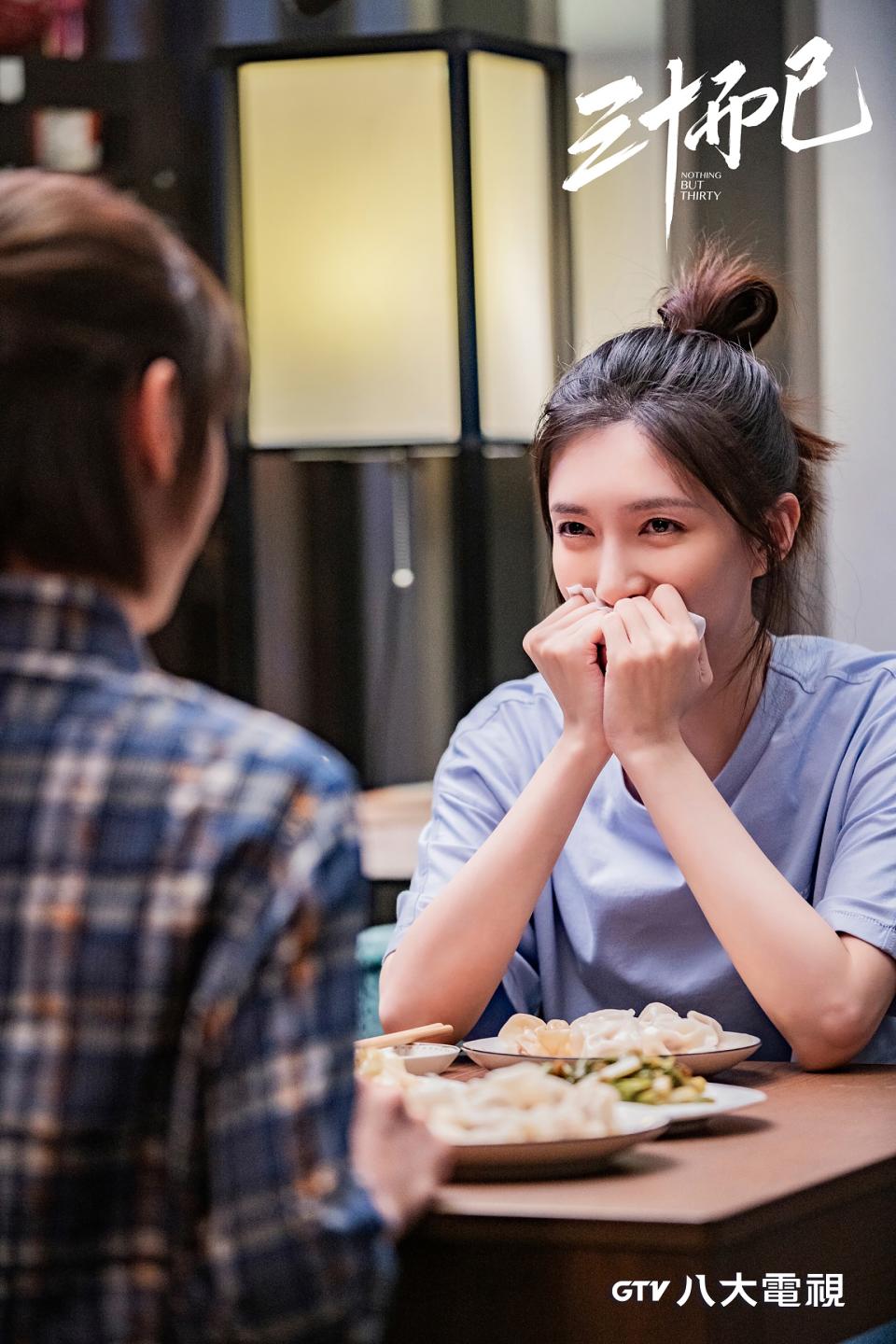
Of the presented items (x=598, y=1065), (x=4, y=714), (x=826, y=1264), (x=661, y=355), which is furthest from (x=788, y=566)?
(x=4, y=714)

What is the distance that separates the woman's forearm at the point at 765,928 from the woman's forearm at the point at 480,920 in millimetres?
121

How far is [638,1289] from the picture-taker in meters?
1.00

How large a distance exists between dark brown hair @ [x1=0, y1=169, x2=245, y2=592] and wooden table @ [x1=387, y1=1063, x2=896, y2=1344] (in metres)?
0.49

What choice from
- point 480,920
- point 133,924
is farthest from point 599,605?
point 133,924

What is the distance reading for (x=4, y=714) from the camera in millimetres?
806

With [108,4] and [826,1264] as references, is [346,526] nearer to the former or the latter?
[108,4]

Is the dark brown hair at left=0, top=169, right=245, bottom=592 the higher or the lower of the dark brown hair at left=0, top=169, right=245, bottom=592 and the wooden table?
the higher

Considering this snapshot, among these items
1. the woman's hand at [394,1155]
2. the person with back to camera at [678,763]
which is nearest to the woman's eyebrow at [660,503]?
the person with back to camera at [678,763]

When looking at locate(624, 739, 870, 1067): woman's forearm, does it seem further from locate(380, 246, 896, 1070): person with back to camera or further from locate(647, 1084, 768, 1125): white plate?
locate(647, 1084, 768, 1125): white plate

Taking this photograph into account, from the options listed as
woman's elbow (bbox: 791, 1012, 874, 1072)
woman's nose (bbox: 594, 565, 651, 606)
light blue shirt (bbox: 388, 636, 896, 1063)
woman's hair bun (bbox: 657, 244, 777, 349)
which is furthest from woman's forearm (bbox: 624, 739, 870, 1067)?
woman's hair bun (bbox: 657, 244, 777, 349)

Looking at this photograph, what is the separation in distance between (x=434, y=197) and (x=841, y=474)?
2.76 ft

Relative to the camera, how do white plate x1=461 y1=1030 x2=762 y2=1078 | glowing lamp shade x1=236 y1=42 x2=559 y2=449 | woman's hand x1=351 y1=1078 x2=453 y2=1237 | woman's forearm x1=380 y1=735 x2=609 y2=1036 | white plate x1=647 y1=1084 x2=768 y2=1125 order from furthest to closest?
glowing lamp shade x1=236 y1=42 x2=559 y2=449 < woman's forearm x1=380 y1=735 x2=609 y2=1036 < white plate x1=461 y1=1030 x2=762 y2=1078 < white plate x1=647 y1=1084 x2=768 y2=1125 < woman's hand x1=351 y1=1078 x2=453 y2=1237

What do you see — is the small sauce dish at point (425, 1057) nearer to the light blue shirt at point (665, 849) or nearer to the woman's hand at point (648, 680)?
the light blue shirt at point (665, 849)

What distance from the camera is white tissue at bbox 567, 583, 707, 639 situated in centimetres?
166
